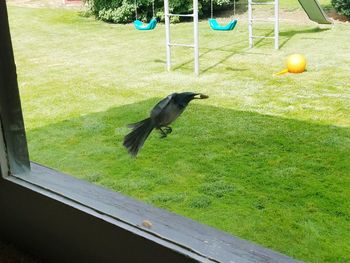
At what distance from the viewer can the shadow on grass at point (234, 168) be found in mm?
1004

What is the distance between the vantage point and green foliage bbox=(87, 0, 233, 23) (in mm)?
2120

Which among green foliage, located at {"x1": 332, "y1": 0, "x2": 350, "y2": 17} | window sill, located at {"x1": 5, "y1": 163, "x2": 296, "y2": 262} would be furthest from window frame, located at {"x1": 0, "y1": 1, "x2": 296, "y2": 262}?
green foliage, located at {"x1": 332, "y1": 0, "x2": 350, "y2": 17}

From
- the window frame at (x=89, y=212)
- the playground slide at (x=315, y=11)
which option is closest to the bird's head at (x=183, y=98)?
the window frame at (x=89, y=212)

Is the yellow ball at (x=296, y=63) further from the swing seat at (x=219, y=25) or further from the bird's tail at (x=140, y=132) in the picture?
the bird's tail at (x=140, y=132)

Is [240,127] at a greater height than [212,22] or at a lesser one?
lesser

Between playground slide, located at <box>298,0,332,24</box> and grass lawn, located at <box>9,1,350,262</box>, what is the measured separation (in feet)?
3.23

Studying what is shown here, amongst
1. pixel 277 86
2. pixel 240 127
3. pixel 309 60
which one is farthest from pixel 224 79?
pixel 309 60

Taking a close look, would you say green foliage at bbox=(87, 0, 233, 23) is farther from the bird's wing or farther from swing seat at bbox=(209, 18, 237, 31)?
the bird's wing

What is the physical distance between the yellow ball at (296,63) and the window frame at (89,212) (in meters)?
2.04

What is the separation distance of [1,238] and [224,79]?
1.52 meters

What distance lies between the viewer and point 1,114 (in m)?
0.67

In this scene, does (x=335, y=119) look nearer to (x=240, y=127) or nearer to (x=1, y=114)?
(x=240, y=127)

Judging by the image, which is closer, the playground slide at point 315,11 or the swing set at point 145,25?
the swing set at point 145,25

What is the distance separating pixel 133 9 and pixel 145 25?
674 mm
